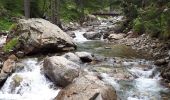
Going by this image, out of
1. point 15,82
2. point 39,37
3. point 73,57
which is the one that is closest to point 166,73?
point 73,57

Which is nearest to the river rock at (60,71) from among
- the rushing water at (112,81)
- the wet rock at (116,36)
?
the rushing water at (112,81)

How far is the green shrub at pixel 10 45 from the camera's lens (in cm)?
2283

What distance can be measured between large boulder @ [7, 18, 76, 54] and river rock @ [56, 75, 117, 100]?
871cm

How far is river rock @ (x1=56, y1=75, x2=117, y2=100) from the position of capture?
1344 centimetres

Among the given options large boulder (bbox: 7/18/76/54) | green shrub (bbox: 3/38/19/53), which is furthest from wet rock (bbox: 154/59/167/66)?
green shrub (bbox: 3/38/19/53)

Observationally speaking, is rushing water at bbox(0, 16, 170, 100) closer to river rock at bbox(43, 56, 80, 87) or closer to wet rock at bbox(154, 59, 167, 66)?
wet rock at bbox(154, 59, 167, 66)

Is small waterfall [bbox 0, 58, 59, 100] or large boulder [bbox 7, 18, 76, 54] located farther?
large boulder [bbox 7, 18, 76, 54]

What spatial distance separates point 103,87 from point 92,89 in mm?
531

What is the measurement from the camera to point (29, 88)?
17.1m

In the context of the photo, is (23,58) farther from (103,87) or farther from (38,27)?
(103,87)

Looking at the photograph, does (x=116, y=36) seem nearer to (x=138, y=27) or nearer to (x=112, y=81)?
(x=138, y=27)

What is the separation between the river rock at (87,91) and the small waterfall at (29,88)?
181cm

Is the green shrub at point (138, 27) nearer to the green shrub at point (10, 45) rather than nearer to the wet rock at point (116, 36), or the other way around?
the wet rock at point (116, 36)

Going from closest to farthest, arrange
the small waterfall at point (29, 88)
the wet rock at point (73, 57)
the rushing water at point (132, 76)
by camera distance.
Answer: the rushing water at point (132, 76) → the small waterfall at point (29, 88) → the wet rock at point (73, 57)
